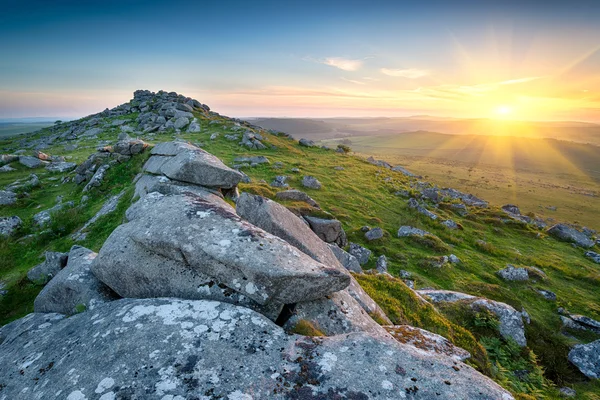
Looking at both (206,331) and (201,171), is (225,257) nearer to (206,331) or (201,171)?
(206,331)

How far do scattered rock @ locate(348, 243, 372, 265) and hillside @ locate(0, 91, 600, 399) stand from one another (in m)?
0.12

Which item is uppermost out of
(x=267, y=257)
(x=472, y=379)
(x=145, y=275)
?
(x=267, y=257)

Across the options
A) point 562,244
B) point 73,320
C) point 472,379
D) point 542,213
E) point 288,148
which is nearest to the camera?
point 472,379

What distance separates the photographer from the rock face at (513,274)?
22.4m

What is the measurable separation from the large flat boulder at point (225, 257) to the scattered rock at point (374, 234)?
17186 mm

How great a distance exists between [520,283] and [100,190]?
3478 cm

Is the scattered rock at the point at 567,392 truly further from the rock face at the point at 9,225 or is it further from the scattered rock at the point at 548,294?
the rock face at the point at 9,225

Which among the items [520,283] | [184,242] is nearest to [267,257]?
[184,242]

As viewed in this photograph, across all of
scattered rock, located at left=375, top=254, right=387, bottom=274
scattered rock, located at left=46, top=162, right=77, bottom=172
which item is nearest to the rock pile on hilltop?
scattered rock, located at left=375, top=254, right=387, bottom=274

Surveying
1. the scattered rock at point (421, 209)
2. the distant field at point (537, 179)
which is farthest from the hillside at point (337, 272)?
the distant field at point (537, 179)

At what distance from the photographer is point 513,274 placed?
22.5 meters

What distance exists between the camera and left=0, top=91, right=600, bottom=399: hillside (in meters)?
5.80

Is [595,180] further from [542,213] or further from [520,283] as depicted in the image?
[520,283]

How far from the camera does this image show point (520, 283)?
72.6 feet
